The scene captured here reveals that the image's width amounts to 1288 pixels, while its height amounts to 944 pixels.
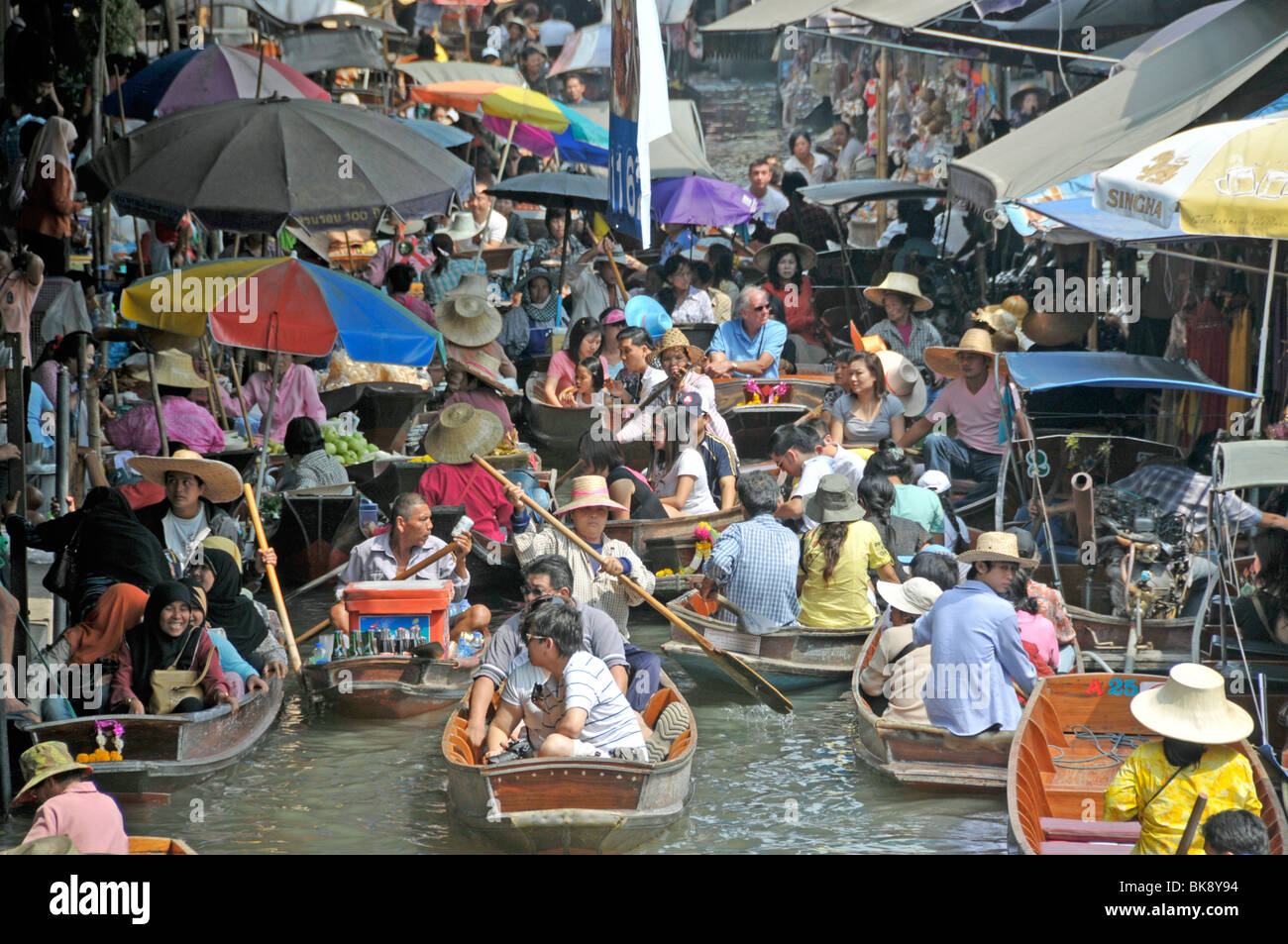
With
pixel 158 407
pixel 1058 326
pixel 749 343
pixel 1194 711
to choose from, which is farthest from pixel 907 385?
pixel 1194 711

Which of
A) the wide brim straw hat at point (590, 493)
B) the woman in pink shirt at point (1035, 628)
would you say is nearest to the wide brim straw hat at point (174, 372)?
the wide brim straw hat at point (590, 493)

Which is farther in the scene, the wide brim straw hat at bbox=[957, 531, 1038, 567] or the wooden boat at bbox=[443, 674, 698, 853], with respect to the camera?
the wide brim straw hat at bbox=[957, 531, 1038, 567]

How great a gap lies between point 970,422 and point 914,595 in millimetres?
3741

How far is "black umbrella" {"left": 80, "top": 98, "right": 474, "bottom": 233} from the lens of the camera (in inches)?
400

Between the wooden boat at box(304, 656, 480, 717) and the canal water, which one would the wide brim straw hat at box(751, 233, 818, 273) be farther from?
the wooden boat at box(304, 656, 480, 717)

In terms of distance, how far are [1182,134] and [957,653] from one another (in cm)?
338

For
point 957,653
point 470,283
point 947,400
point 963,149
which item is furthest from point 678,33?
point 957,653

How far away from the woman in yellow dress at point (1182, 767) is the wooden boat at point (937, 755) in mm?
1821

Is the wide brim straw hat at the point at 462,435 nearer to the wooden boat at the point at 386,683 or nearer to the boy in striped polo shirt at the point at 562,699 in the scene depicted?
the wooden boat at the point at 386,683

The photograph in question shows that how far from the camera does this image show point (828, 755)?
28.9ft

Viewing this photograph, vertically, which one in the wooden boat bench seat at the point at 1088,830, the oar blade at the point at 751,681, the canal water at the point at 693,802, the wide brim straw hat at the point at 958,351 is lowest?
the canal water at the point at 693,802

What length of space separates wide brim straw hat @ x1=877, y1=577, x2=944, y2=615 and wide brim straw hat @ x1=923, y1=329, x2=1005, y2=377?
3661 mm

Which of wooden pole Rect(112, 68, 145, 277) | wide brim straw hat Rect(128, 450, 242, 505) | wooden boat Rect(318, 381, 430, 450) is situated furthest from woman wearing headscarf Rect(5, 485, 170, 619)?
wooden boat Rect(318, 381, 430, 450)

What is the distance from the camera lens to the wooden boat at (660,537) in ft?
35.2
